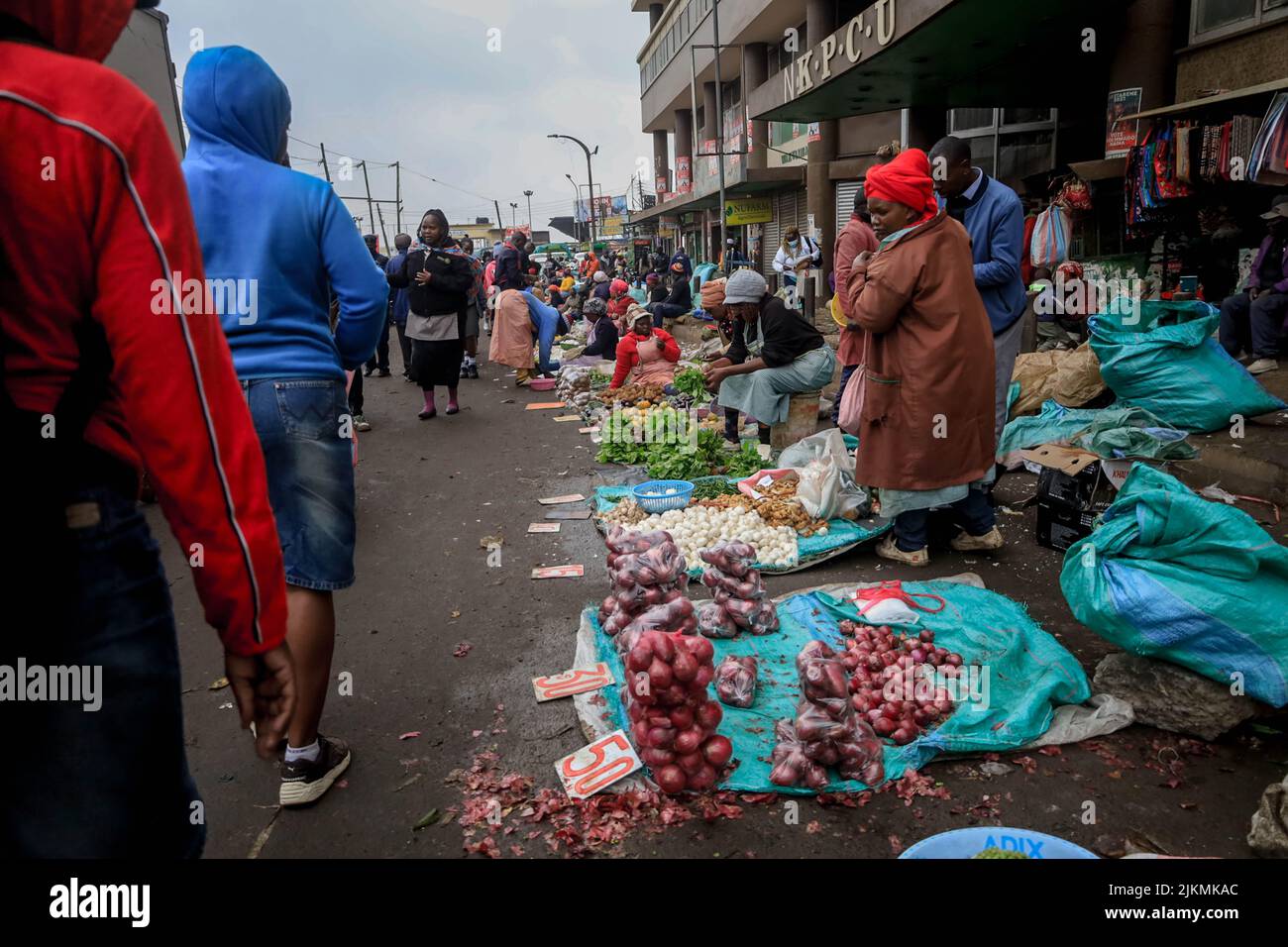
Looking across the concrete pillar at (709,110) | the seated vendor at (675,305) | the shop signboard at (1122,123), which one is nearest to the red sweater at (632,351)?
the shop signboard at (1122,123)

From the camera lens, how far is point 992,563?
15.8ft

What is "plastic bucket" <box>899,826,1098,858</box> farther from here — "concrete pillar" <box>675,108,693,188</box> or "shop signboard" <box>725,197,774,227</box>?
"concrete pillar" <box>675,108,693,188</box>

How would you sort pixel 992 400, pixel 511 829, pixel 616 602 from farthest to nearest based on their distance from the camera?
pixel 992 400 → pixel 616 602 → pixel 511 829

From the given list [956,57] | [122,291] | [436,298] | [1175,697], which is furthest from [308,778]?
[956,57]

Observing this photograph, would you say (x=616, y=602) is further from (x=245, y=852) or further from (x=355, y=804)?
(x=245, y=852)

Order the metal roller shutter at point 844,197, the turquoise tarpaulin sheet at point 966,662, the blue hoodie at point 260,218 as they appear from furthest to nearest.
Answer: the metal roller shutter at point 844,197 → the turquoise tarpaulin sheet at point 966,662 → the blue hoodie at point 260,218

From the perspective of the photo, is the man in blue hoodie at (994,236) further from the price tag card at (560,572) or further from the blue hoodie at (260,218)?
the blue hoodie at (260,218)

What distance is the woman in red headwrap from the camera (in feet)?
14.4

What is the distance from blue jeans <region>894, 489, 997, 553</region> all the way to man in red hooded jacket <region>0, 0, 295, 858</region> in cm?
413

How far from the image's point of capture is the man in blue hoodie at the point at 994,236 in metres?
5.02

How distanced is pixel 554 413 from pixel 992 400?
21.9ft

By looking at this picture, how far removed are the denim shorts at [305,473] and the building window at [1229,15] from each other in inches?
380

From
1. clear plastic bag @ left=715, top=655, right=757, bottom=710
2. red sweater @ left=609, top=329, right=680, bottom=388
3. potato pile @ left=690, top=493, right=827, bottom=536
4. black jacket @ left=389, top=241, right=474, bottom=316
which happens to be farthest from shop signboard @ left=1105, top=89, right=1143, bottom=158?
clear plastic bag @ left=715, top=655, right=757, bottom=710
